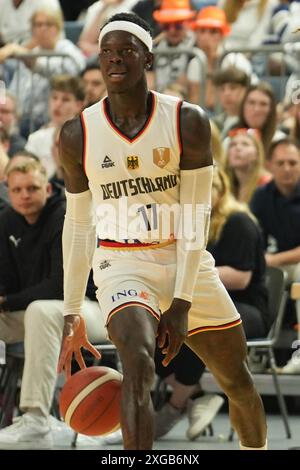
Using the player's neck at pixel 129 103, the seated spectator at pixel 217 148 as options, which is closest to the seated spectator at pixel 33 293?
the seated spectator at pixel 217 148

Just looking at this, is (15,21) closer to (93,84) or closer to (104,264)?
(93,84)

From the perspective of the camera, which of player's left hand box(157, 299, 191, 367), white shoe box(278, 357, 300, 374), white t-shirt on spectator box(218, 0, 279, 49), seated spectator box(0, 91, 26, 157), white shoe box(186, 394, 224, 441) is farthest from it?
white t-shirt on spectator box(218, 0, 279, 49)

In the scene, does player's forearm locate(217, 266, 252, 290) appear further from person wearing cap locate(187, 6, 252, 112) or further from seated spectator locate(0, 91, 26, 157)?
seated spectator locate(0, 91, 26, 157)

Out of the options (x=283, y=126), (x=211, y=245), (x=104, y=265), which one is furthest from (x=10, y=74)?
(x=104, y=265)

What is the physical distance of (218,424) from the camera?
899 centimetres

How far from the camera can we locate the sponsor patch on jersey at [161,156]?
5.43 metres

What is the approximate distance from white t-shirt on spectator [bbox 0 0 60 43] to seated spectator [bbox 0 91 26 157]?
79.5 inches

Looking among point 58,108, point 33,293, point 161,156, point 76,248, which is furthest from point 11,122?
point 161,156

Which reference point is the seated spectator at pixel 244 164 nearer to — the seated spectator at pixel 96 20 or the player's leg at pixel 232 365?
the seated spectator at pixel 96 20

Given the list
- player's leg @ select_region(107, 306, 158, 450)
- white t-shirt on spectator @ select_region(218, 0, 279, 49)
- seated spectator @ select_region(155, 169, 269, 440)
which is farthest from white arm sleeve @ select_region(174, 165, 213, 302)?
white t-shirt on spectator @ select_region(218, 0, 279, 49)

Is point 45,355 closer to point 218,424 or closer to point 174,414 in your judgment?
point 174,414

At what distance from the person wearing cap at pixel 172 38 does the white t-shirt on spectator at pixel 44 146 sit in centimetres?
112

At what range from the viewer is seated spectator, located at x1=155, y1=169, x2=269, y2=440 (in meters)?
8.38

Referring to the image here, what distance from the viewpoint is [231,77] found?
1056 cm
